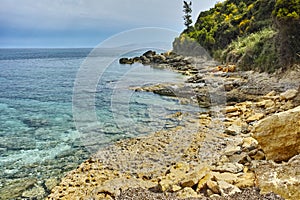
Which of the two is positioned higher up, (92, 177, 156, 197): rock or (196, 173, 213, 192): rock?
(196, 173, 213, 192): rock

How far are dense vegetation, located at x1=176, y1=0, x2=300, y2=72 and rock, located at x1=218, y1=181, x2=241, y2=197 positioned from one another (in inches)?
407

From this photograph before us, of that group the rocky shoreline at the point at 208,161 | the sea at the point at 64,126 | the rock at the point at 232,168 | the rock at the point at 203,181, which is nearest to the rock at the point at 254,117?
the rocky shoreline at the point at 208,161

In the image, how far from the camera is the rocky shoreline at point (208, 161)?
4.30 m

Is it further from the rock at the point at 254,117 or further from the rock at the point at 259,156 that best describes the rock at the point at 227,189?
the rock at the point at 254,117

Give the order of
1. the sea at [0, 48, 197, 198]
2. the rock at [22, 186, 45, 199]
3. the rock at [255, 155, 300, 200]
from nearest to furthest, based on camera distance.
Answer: the rock at [255, 155, 300, 200], the rock at [22, 186, 45, 199], the sea at [0, 48, 197, 198]

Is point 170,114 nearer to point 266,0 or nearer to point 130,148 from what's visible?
point 130,148

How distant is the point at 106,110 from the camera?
1424 centimetres

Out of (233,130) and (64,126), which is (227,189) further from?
(64,126)

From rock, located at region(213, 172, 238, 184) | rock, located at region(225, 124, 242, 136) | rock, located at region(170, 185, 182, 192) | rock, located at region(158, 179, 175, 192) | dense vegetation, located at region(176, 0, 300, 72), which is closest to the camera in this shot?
rock, located at region(213, 172, 238, 184)

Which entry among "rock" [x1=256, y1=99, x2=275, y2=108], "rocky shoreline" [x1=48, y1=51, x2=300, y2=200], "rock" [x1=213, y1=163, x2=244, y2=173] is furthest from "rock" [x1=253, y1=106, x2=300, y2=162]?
"rock" [x1=256, y1=99, x2=275, y2=108]

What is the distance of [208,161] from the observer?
6445 mm

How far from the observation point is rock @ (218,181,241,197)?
13.6 feet

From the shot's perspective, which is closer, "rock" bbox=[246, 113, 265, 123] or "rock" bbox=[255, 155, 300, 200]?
"rock" bbox=[255, 155, 300, 200]

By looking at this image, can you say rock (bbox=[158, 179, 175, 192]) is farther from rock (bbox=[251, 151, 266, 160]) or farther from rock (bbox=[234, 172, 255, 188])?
rock (bbox=[251, 151, 266, 160])
